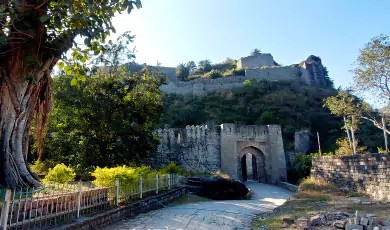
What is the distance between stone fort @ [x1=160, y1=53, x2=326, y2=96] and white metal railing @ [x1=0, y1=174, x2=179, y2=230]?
37.2 m

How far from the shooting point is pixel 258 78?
4531 centimetres

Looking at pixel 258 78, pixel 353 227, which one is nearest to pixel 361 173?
pixel 353 227

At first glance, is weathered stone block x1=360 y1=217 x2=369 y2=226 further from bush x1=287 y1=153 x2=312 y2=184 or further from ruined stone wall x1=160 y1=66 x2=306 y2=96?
ruined stone wall x1=160 y1=66 x2=306 y2=96

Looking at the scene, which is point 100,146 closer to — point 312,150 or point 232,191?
point 232,191

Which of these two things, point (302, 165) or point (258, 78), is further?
point (258, 78)

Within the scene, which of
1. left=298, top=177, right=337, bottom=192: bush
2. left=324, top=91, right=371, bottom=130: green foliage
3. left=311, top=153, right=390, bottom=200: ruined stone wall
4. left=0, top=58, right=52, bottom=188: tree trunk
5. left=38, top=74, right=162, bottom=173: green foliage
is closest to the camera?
left=0, top=58, right=52, bottom=188: tree trunk

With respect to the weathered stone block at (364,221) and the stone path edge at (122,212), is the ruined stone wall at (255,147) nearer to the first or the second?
the stone path edge at (122,212)

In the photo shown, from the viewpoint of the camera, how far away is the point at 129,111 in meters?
11.9

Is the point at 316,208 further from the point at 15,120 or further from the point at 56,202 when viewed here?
the point at 15,120

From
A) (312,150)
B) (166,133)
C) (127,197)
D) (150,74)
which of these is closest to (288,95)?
(312,150)

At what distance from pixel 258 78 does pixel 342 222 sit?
139 ft

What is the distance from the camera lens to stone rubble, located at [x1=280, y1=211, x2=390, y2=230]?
4.31 metres

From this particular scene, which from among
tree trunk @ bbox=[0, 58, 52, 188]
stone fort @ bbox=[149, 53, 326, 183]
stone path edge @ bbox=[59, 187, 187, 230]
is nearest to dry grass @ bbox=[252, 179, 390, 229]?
stone path edge @ bbox=[59, 187, 187, 230]

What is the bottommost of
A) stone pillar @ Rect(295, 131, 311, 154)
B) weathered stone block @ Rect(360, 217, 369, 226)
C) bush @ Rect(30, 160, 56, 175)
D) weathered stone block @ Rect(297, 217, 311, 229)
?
weathered stone block @ Rect(297, 217, 311, 229)
